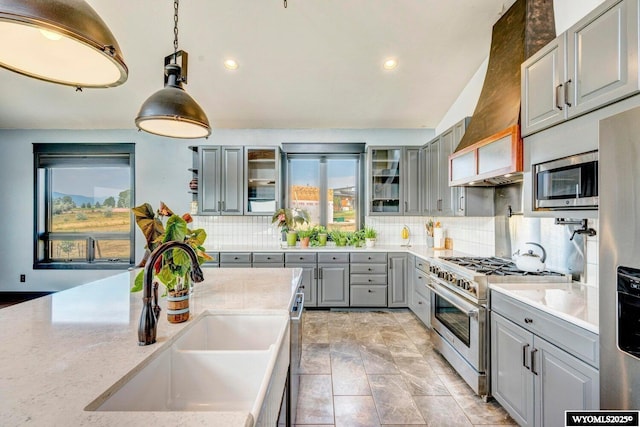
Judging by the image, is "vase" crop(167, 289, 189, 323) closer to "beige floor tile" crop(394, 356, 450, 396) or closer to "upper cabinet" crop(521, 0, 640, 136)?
"beige floor tile" crop(394, 356, 450, 396)

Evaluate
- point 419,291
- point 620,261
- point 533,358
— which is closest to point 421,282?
point 419,291

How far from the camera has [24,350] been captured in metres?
1.05

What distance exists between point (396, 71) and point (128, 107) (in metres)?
3.69

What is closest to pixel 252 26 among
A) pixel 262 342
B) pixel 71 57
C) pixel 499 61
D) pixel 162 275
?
pixel 71 57

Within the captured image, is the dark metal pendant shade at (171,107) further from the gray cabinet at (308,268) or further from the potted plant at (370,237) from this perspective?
the potted plant at (370,237)

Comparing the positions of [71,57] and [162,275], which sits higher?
[71,57]

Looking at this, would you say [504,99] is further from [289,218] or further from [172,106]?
[289,218]

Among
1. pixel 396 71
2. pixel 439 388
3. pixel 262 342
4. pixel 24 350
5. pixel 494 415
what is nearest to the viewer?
pixel 24 350

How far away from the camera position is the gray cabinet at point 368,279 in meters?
4.04

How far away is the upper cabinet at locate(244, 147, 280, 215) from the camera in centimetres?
433

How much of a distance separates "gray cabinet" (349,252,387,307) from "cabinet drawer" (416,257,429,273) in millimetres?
492

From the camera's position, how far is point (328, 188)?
475 cm

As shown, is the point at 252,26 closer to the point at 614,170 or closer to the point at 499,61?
the point at 499,61

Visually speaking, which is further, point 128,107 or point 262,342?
point 128,107
